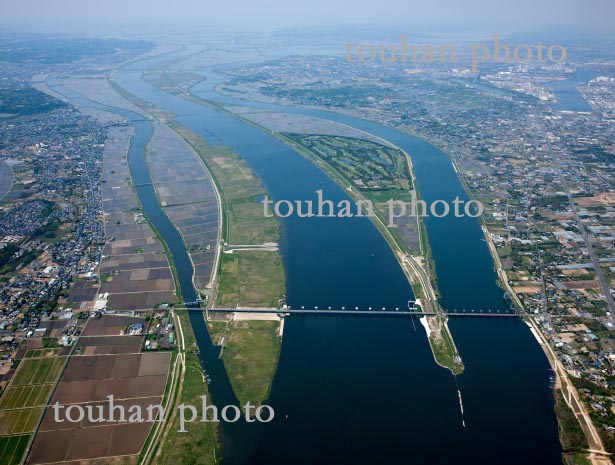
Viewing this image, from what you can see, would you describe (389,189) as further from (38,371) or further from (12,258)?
(38,371)

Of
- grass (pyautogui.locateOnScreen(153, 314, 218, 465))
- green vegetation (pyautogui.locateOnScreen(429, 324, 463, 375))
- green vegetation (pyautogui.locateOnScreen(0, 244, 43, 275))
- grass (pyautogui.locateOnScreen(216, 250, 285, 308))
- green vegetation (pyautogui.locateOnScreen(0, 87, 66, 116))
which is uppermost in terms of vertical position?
green vegetation (pyautogui.locateOnScreen(0, 87, 66, 116))

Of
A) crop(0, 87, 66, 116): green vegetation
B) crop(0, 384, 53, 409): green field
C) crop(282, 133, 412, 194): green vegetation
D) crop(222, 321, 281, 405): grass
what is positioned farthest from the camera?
crop(0, 87, 66, 116): green vegetation

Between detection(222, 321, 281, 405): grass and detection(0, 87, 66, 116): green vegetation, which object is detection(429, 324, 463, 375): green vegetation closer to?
detection(222, 321, 281, 405): grass

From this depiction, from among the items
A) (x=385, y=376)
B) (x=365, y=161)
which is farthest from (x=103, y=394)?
(x=365, y=161)

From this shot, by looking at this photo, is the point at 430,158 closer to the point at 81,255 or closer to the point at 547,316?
the point at 547,316

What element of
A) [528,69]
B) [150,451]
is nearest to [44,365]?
[150,451]

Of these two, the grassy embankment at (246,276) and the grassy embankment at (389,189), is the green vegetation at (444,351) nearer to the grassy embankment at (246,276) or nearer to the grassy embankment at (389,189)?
the grassy embankment at (389,189)

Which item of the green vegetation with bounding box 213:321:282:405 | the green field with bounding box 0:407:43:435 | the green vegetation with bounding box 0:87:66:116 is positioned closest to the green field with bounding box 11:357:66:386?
the green field with bounding box 0:407:43:435

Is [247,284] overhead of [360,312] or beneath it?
overhead
